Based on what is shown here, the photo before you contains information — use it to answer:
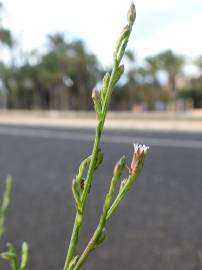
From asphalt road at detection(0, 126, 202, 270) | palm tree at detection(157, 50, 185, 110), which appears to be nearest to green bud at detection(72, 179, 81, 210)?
asphalt road at detection(0, 126, 202, 270)

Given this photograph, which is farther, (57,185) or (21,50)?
(21,50)

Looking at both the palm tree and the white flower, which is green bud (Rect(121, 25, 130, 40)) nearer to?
the white flower

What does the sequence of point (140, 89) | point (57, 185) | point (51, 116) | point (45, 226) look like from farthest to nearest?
point (140, 89), point (51, 116), point (57, 185), point (45, 226)

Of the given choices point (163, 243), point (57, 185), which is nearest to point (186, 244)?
point (163, 243)

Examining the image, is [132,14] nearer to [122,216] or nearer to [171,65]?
[122,216]

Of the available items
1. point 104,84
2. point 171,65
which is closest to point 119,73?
point 104,84

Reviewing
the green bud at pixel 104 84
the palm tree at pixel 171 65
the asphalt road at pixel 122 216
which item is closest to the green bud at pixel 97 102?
the green bud at pixel 104 84

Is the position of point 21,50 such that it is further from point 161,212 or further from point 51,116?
point 161,212
